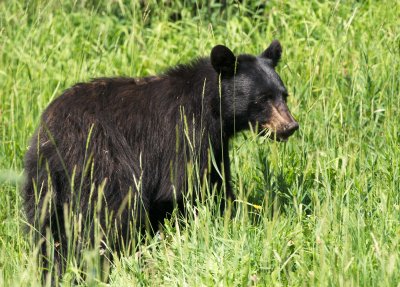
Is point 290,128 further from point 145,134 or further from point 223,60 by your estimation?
point 145,134

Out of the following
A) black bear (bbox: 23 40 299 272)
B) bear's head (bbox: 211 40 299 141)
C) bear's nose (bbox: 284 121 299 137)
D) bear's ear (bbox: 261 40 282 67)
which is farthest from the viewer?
bear's ear (bbox: 261 40 282 67)

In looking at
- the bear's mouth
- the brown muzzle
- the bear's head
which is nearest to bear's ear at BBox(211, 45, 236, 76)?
the bear's head

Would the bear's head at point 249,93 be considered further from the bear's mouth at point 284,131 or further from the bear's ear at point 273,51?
the bear's ear at point 273,51

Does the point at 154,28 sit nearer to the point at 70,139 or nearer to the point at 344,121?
the point at 344,121

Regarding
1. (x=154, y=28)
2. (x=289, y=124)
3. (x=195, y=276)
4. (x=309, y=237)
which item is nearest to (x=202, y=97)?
(x=289, y=124)

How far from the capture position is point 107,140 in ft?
17.9

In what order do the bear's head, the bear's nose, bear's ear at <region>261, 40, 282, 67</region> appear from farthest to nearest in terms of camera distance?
1. bear's ear at <region>261, 40, 282, 67</region>
2. the bear's head
3. the bear's nose

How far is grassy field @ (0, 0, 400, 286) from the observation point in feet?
14.1

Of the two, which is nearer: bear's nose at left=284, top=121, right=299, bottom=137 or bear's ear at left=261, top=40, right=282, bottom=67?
bear's nose at left=284, top=121, right=299, bottom=137

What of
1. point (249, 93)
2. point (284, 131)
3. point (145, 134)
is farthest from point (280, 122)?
point (145, 134)

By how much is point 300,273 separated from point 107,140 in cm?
176

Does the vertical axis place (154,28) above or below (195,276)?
above

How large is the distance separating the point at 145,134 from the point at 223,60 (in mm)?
770

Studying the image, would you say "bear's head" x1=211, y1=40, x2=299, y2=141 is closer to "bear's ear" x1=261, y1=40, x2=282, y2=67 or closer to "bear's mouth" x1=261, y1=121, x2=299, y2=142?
"bear's mouth" x1=261, y1=121, x2=299, y2=142
